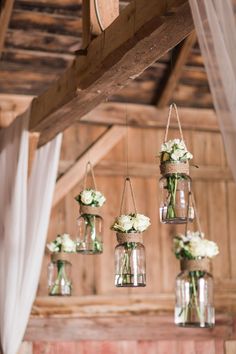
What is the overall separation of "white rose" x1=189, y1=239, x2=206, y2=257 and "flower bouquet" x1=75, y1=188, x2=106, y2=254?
1322mm

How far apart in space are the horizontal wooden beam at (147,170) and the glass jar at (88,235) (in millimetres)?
1918

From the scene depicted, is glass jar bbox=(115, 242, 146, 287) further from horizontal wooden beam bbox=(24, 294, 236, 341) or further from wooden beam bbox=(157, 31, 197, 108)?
wooden beam bbox=(157, 31, 197, 108)

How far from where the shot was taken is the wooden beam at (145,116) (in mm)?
7344

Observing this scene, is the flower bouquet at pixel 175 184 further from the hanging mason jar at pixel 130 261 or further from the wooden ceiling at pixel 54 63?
the wooden ceiling at pixel 54 63

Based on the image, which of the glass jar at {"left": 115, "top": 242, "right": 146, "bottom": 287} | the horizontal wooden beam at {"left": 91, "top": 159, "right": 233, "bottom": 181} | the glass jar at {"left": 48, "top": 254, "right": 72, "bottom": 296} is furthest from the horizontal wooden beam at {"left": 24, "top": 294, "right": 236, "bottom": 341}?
the glass jar at {"left": 115, "top": 242, "right": 146, "bottom": 287}

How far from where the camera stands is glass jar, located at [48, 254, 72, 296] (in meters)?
6.19

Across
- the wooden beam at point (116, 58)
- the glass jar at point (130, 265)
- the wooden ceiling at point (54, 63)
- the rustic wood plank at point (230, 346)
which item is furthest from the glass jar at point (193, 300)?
the rustic wood plank at point (230, 346)

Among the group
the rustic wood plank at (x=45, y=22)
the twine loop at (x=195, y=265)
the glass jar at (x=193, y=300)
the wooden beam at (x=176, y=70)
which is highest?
the rustic wood plank at (x=45, y=22)

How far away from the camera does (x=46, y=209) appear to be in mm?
5816

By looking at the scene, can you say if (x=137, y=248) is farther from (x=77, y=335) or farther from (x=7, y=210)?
(x=77, y=335)

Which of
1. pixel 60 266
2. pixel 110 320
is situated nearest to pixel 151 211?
pixel 110 320

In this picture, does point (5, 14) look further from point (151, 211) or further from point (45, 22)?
point (151, 211)

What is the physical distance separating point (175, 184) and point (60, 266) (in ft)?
6.87

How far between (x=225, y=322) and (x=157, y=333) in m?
0.70
